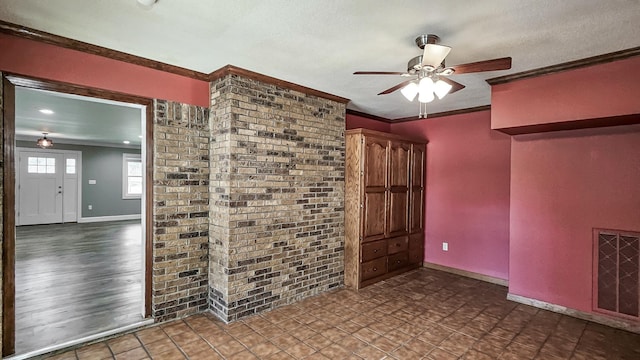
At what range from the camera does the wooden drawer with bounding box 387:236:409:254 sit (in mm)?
4362

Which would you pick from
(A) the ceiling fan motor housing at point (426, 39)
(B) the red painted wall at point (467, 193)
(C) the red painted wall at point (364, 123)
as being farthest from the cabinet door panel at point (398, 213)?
(A) the ceiling fan motor housing at point (426, 39)

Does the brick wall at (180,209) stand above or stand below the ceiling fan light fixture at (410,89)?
below

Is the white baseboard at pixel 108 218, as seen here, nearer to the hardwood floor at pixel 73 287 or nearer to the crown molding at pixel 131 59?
the hardwood floor at pixel 73 287

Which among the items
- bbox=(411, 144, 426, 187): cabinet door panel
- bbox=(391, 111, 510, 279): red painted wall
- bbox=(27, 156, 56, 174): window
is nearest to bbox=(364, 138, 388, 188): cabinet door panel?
bbox=(411, 144, 426, 187): cabinet door panel

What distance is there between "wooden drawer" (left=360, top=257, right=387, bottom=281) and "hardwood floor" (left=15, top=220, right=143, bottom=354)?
101 inches

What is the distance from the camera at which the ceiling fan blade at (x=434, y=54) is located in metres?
1.90

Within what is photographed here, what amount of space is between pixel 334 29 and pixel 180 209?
7.33 feet

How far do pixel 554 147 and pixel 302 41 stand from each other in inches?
118

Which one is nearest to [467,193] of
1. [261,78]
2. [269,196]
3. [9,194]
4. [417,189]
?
[417,189]

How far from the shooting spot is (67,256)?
5.13 meters

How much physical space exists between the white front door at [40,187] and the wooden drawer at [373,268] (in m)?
9.32

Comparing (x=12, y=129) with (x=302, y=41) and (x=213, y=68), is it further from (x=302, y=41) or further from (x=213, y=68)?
(x=302, y=41)

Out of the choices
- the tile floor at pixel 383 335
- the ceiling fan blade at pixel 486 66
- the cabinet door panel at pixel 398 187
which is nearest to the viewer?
the ceiling fan blade at pixel 486 66

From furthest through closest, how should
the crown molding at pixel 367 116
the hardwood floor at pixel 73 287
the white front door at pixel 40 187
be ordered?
1. the white front door at pixel 40 187
2. the crown molding at pixel 367 116
3. the hardwood floor at pixel 73 287
